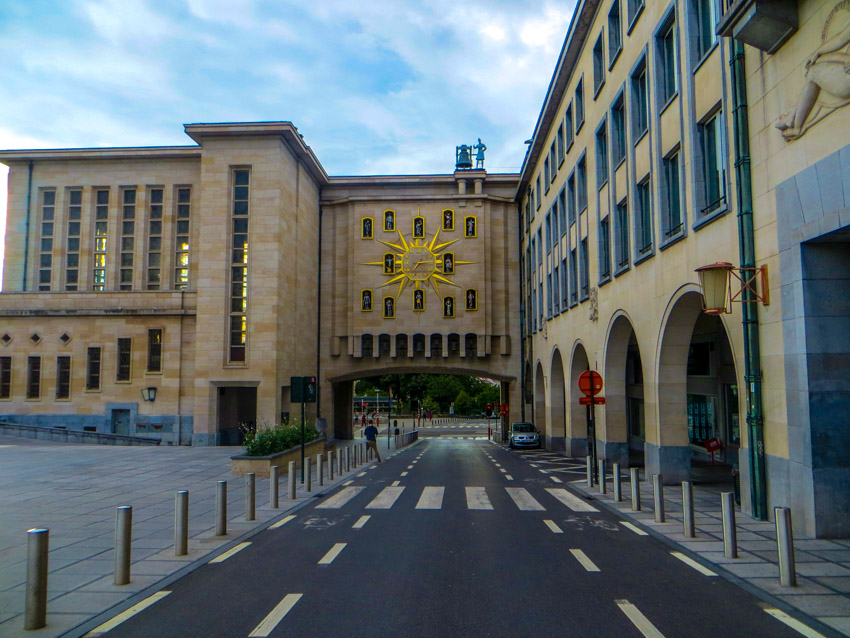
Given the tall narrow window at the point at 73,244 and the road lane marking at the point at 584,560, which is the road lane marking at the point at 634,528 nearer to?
the road lane marking at the point at 584,560

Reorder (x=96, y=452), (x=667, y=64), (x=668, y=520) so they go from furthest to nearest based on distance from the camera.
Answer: (x=96, y=452) → (x=667, y=64) → (x=668, y=520)

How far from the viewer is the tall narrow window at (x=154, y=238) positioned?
132 feet

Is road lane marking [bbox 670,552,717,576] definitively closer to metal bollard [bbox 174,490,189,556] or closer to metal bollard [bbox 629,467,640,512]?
metal bollard [bbox 629,467,640,512]

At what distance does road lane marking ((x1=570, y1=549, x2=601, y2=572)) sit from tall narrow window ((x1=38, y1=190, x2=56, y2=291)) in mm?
41387

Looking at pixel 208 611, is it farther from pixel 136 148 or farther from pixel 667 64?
pixel 136 148

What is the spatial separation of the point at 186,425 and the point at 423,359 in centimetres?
1570

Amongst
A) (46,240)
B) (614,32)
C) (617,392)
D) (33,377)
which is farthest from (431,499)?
(46,240)

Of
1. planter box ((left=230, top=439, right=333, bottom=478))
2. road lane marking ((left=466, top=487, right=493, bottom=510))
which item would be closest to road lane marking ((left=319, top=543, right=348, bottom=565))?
road lane marking ((left=466, top=487, right=493, bottom=510))

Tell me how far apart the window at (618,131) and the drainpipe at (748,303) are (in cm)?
886

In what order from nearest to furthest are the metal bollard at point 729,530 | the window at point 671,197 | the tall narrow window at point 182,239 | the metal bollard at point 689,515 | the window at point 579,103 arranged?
the metal bollard at point 729,530, the metal bollard at point 689,515, the window at point 671,197, the window at point 579,103, the tall narrow window at point 182,239

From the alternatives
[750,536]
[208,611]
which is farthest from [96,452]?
[750,536]

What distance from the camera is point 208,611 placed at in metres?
6.71

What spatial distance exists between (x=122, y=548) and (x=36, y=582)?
1524 mm

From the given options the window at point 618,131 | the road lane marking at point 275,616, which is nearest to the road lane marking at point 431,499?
the road lane marking at point 275,616
